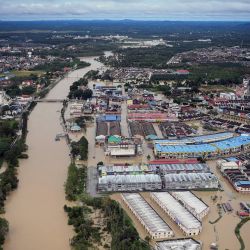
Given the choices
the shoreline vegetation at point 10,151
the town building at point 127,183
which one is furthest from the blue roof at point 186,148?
the shoreline vegetation at point 10,151

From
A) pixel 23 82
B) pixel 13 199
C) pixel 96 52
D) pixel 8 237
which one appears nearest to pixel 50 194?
pixel 13 199

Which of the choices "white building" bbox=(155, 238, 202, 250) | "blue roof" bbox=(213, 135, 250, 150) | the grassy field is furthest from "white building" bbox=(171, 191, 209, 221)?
the grassy field

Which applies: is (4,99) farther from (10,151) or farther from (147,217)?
(147,217)

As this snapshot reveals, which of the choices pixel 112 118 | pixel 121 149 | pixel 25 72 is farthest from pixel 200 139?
pixel 25 72

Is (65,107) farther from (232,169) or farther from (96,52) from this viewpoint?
(96,52)

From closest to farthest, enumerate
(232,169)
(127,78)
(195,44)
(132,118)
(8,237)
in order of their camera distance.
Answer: (8,237) < (232,169) < (132,118) < (127,78) < (195,44)

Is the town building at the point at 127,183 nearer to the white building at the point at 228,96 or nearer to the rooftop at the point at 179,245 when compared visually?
the rooftop at the point at 179,245
